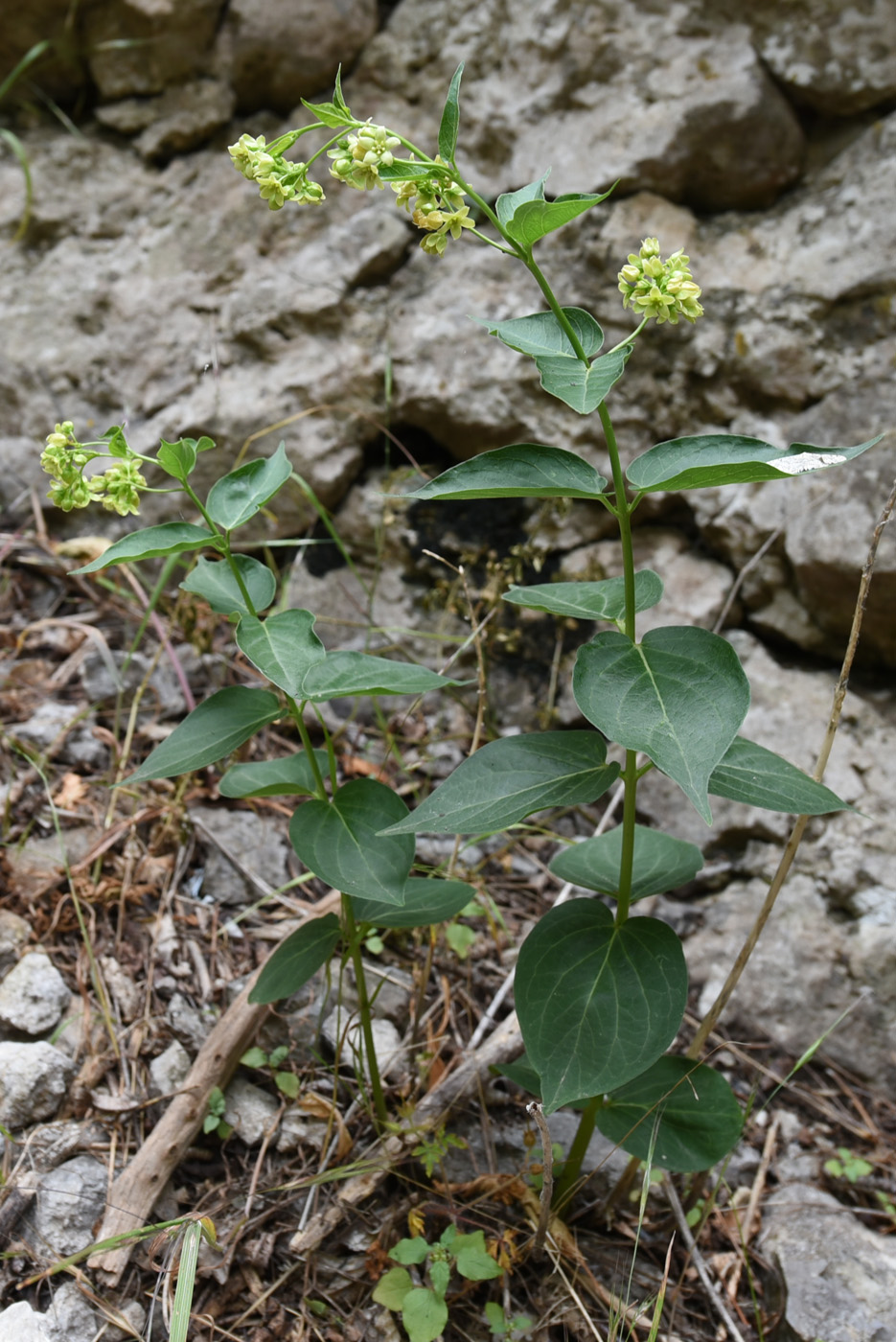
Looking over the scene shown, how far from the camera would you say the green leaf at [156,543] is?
1.43 meters

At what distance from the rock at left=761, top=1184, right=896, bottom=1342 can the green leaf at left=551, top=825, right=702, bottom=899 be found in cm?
83

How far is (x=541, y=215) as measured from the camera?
1.26m

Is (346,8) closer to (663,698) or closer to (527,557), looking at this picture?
(527,557)

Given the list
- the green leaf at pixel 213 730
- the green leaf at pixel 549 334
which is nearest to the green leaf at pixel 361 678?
the green leaf at pixel 213 730

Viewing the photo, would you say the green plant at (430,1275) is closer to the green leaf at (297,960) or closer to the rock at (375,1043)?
the rock at (375,1043)

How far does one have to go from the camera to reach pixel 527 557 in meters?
2.90

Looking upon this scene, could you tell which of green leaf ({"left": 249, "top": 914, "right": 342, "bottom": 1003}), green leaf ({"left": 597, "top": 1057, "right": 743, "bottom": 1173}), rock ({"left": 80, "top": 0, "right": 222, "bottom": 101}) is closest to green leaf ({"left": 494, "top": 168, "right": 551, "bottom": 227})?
green leaf ({"left": 249, "top": 914, "right": 342, "bottom": 1003})

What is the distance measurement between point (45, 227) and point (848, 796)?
3.47 metres

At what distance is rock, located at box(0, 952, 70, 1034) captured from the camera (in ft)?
6.38

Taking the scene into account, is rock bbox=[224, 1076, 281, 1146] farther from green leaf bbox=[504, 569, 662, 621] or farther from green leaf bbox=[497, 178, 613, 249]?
green leaf bbox=[497, 178, 613, 249]

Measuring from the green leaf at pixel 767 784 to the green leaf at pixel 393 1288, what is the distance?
106 centimetres

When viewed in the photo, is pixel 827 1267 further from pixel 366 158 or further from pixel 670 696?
pixel 366 158

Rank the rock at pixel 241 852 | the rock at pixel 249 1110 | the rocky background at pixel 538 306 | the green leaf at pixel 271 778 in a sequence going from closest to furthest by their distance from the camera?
1. the green leaf at pixel 271 778
2. the rock at pixel 249 1110
3. the rock at pixel 241 852
4. the rocky background at pixel 538 306

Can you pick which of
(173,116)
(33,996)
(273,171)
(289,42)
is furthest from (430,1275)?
(173,116)
